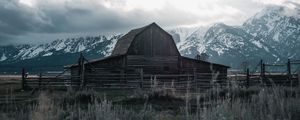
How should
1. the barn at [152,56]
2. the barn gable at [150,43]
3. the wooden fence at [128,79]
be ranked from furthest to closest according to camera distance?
the barn gable at [150,43] < the barn at [152,56] < the wooden fence at [128,79]

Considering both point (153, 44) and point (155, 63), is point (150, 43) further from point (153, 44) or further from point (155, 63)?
point (155, 63)

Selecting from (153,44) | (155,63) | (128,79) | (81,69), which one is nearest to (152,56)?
(155,63)

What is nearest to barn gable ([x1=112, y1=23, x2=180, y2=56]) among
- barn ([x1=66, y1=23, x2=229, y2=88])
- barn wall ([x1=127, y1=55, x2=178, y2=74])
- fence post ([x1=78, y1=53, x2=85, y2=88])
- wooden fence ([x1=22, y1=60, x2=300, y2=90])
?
barn ([x1=66, y1=23, x2=229, y2=88])

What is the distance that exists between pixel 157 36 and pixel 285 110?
112 ft

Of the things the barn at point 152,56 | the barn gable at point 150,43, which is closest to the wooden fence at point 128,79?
the barn at point 152,56

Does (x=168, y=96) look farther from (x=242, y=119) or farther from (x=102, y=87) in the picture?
(x=102, y=87)

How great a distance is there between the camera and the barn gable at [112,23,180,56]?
42562 mm

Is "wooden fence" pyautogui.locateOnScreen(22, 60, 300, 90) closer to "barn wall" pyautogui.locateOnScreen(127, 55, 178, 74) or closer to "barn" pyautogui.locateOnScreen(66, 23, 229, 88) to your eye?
"barn wall" pyautogui.locateOnScreen(127, 55, 178, 74)

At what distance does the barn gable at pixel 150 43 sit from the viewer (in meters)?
42.6

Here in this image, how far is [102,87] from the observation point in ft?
111

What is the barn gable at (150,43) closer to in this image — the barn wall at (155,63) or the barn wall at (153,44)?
the barn wall at (153,44)

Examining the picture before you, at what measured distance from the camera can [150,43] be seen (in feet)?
142

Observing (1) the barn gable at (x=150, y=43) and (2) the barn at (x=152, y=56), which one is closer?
(2) the barn at (x=152, y=56)

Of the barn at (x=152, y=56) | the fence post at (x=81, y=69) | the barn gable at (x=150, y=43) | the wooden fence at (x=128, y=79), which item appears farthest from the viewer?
the barn gable at (x=150, y=43)
